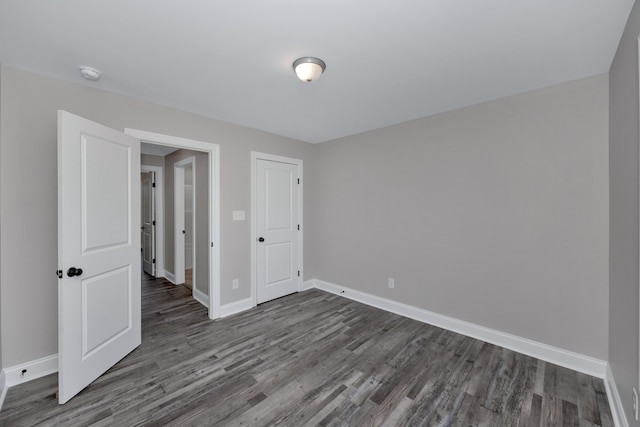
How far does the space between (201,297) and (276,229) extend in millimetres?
1455

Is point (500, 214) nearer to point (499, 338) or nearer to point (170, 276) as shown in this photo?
point (499, 338)

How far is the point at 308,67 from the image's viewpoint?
1866 mm

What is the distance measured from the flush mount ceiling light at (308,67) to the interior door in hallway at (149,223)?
4145 millimetres

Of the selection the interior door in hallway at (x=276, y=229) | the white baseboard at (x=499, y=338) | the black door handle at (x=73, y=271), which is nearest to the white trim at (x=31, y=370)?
the black door handle at (x=73, y=271)

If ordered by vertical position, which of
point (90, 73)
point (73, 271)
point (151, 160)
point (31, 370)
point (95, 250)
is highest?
point (90, 73)

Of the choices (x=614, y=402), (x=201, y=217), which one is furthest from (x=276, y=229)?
(x=614, y=402)

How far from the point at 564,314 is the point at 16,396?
4368 millimetres

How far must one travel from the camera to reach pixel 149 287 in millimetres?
4352

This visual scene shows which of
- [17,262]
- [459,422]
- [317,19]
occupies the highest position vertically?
[317,19]

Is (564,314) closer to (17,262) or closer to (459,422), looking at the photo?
(459,422)

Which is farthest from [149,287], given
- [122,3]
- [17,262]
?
[122,3]

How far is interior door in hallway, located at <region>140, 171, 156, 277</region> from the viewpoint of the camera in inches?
191

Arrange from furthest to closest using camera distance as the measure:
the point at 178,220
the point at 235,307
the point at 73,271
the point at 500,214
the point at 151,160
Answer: the point at 151,160 < the point at 178,220 < the point at 235,307 < the point at 500,214 < the point at 73,271

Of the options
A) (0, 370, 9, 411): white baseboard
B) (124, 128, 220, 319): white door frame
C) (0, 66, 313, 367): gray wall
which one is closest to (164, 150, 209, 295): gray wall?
(124, 128, 220, 319): white door frame
